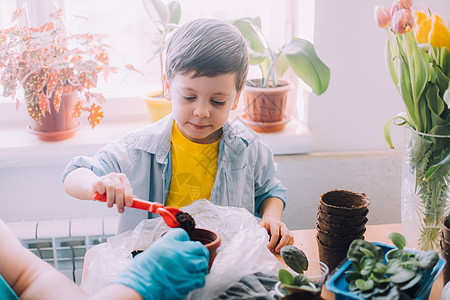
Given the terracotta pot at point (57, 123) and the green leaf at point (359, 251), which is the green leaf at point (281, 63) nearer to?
the terracotta pot at point (57, 123)

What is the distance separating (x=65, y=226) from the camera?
1.60 metres

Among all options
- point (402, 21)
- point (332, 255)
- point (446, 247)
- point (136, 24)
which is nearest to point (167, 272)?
point (332, 255)

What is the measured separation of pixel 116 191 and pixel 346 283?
439 millimetres

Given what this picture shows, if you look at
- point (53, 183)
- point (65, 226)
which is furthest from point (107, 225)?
point (53, 183)

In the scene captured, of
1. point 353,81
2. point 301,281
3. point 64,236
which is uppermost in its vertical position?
point 353,81

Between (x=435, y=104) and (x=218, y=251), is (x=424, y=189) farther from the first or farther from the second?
(x=218, y=251)

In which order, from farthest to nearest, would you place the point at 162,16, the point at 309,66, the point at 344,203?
the point at 162,16 → the point at 309,66 → the point at 344,203

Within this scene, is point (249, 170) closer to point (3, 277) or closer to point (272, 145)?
point (272, 145)

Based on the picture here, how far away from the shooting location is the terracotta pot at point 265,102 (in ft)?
5.48

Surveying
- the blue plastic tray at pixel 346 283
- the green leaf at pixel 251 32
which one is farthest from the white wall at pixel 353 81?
the blue plastic tray at pixel 346 283

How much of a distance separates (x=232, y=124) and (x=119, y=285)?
701mm

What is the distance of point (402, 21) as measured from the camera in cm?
91

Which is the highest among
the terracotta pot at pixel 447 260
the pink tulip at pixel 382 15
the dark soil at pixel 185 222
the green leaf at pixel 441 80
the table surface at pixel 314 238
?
the pink tulip at pixel 382 15

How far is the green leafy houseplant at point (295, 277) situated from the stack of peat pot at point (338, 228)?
155 millimetres
